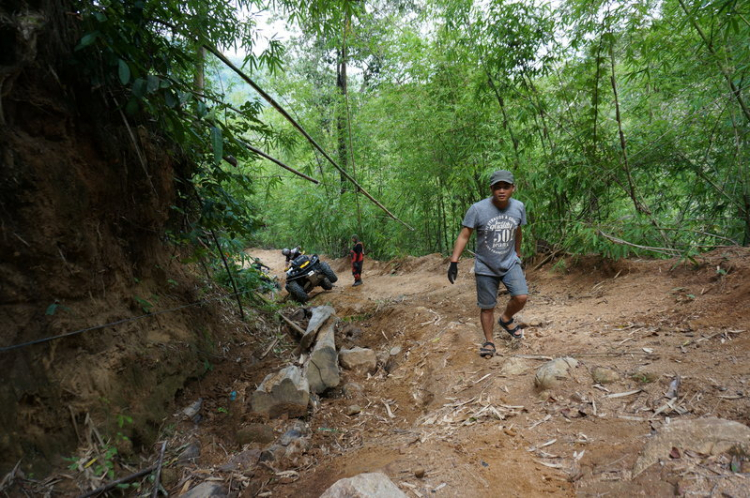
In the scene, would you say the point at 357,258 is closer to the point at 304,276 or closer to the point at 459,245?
the point at 304,276

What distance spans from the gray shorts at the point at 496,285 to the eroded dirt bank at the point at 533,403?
0.48m

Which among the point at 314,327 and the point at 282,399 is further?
the point at 314,327

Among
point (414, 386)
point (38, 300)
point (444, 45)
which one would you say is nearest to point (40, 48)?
point (38, 300)

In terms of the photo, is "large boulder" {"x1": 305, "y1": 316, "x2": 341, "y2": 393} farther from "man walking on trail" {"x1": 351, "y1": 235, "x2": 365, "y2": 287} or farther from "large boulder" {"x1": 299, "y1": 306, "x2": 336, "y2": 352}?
"man walking on trail" {"x1": 351, "y1": 235, "x2": 365, "y2": 287}

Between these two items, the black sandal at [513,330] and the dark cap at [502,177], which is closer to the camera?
the dark cap at [502,177]

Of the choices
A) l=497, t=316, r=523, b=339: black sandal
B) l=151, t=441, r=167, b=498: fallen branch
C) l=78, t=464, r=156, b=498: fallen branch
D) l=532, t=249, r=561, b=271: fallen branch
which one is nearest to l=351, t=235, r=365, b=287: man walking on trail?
l=532, t=249, r=561, b=271: fallen branch

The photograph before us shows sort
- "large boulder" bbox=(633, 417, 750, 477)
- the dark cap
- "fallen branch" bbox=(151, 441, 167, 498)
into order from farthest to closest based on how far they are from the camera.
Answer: the dark cap → "fallen branch" bbox=(151, 441, 167, 498) → "large boulder" bbox=(633, 417, 750, 477)

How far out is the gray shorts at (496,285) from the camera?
2.85 metres

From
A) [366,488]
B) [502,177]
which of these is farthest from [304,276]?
[366,488]

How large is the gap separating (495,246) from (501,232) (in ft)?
0.41

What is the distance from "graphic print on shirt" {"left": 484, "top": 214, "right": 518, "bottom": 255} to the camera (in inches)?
113

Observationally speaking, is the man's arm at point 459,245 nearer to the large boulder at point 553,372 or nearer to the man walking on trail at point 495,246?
the man walking on trail at point 495,246

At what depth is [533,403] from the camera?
2111mm

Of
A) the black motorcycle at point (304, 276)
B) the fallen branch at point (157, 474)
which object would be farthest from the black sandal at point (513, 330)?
the black motorcycle at point (304, 276)
